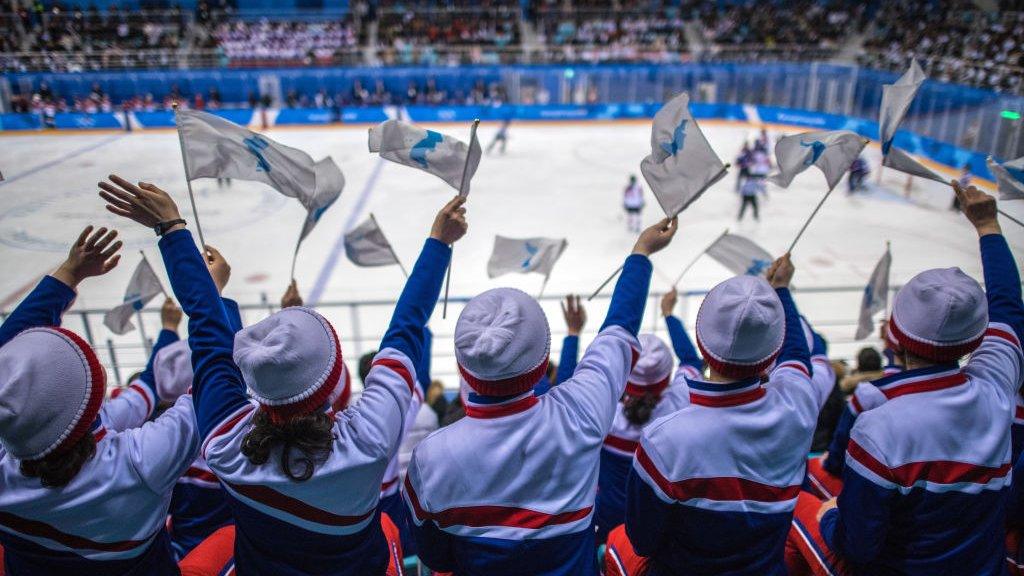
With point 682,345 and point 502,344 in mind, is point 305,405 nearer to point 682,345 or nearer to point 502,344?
point 502,344

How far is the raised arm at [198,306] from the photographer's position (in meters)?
1.81

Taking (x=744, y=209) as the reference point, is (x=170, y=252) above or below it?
above

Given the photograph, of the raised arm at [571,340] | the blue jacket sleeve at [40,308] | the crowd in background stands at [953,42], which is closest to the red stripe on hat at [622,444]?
the raised arm at [571,340]

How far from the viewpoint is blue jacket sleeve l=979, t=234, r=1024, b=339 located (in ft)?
7.98

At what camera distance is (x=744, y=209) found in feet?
41.9

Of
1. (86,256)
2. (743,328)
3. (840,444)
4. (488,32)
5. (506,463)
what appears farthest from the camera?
(488,32)

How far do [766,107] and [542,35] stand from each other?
11.2m

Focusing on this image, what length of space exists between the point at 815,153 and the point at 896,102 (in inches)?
16.1

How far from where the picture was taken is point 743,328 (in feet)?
6.07

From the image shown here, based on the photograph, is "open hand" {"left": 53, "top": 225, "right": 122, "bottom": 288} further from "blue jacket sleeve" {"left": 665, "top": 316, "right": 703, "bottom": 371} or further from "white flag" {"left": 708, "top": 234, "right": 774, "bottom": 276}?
"white flag" {"left": 708, "top": 234, "right": 774, "bottom": 276}

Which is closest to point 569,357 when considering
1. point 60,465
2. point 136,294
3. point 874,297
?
point 60,465

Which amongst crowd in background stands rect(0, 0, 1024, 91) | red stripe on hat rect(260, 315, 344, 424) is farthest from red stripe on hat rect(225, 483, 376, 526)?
crowd in background stands rect(0, 0, 1024, 91)

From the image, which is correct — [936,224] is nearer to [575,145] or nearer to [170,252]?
[575,145]

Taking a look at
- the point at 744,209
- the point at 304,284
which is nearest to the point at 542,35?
the point at 744,209
